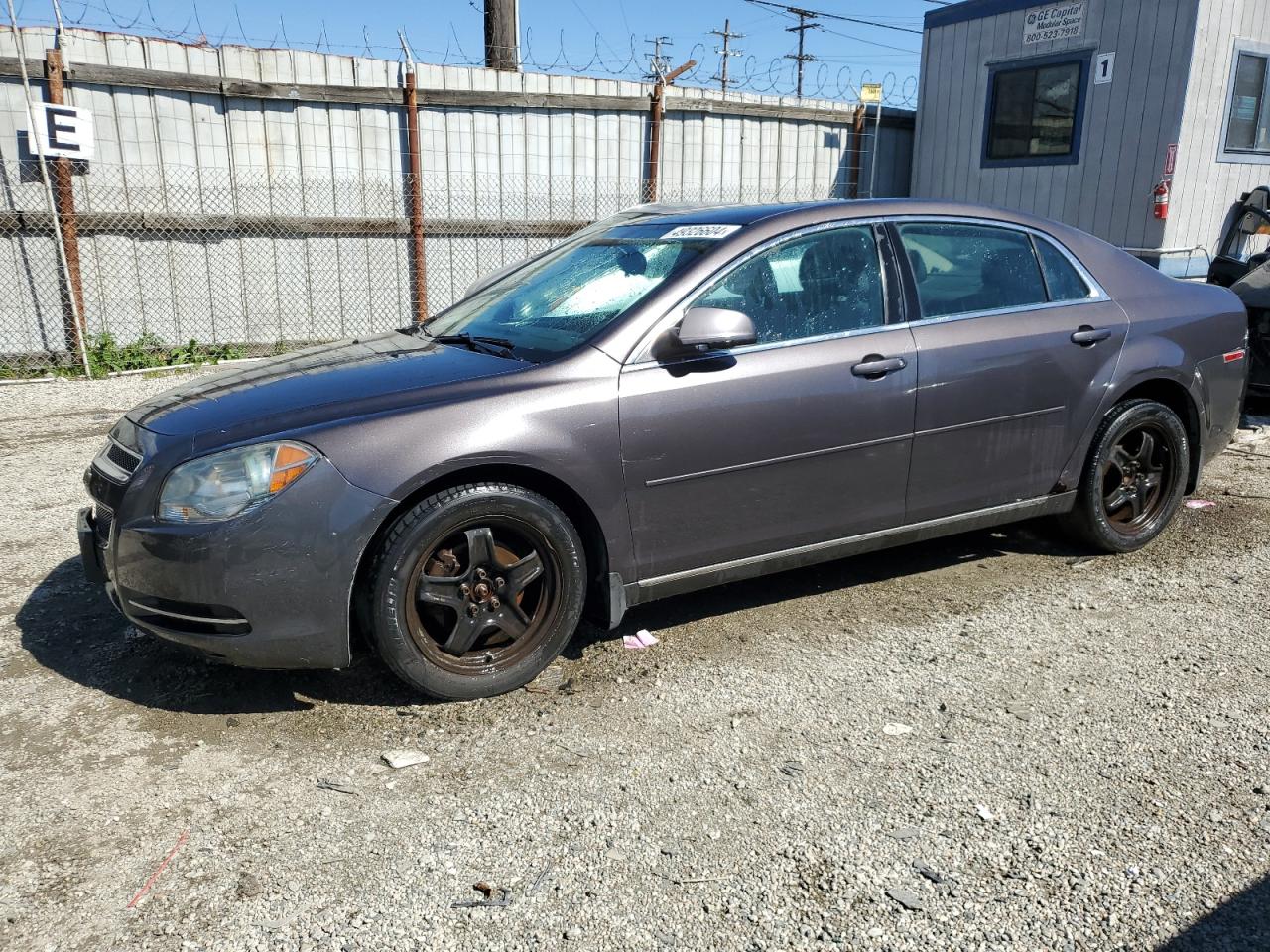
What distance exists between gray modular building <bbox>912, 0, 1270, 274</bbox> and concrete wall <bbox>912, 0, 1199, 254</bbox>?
14mm

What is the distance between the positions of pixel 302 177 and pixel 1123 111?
8.81 metres

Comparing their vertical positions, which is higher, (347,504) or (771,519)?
(347,504)

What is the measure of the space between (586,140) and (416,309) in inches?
111

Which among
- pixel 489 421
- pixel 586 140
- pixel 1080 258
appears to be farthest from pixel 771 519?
pixel 586 140

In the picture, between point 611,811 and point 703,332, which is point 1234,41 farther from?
point 611,811

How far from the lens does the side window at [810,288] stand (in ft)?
13.0

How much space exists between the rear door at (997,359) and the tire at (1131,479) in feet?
0.75

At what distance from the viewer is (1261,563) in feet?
16.2

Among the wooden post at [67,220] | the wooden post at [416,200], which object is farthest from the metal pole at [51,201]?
the wooden post at [416,200]

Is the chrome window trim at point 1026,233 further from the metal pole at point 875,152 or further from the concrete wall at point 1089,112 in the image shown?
the metal pole at point 875,152

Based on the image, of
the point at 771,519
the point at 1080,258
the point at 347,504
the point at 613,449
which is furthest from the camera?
the point at 1080,258

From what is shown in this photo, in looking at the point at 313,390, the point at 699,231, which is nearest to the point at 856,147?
the point at 699,231

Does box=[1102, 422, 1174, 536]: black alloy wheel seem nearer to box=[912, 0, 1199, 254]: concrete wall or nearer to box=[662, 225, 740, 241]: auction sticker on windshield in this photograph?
box=[662, 225, 740, 241]: auction sticker on windshield

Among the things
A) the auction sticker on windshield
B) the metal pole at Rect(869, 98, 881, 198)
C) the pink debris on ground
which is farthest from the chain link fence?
the pink debris on ground
